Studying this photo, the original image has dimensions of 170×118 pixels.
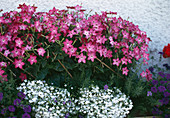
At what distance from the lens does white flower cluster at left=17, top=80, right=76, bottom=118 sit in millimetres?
2087

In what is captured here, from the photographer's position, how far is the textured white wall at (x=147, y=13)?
11.6ft

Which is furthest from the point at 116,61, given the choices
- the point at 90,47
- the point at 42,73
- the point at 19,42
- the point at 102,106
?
the point at 19,42

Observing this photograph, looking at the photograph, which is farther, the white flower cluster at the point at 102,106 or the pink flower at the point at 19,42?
the pink flower at the point at 19,42

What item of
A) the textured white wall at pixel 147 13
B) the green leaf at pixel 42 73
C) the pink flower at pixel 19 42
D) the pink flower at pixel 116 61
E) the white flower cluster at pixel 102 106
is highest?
the textured white wall at pixel 147 13

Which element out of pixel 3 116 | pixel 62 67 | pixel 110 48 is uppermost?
pixel 110 48

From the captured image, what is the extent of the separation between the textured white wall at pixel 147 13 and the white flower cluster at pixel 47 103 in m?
1.69

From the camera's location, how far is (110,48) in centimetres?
283

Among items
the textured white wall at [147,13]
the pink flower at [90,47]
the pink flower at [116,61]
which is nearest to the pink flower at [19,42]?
the pink flower at [90,47]

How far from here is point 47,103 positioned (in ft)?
7.05

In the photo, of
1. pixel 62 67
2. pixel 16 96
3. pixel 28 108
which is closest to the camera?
pixel 28 108

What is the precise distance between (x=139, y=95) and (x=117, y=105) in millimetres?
528

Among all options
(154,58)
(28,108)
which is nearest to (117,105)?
(28,108)

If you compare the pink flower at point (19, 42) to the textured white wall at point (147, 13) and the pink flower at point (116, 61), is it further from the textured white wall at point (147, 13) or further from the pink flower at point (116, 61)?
the textured white wall at point (147, 13)

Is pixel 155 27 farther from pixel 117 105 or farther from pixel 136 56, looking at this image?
pixel 117 105
